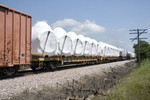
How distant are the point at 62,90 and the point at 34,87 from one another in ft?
4.45

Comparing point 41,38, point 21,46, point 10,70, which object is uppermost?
point 41,38

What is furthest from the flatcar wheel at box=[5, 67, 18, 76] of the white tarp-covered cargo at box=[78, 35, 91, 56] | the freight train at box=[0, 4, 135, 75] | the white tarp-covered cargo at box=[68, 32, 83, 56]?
the white tarp-covered cargo at box=[78, 35, 91, 56]

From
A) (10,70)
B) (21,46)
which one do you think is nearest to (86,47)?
(21,46)

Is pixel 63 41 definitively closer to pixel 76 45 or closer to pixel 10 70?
pixel 76 45

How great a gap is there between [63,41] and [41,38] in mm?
3422

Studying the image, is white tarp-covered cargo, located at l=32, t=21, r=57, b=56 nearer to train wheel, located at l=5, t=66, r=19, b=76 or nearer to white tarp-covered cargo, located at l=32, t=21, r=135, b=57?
white tarp-covered cargo, located at l=32, t=21, r=135, b=57

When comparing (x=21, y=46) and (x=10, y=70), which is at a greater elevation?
(x=21, y=46)

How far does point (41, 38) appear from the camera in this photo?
13.5 meters

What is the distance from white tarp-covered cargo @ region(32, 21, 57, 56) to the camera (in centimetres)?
1341

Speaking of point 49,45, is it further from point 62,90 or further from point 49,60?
point 62,90

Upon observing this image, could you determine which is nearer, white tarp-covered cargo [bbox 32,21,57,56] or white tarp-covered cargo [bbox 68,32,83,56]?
white tarp-covered cargo [bbox 32,21,57,56]

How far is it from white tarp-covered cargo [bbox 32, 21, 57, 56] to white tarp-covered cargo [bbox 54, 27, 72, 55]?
133cm

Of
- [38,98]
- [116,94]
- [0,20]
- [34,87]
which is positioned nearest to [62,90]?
[34,87]

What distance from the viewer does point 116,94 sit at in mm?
7473
